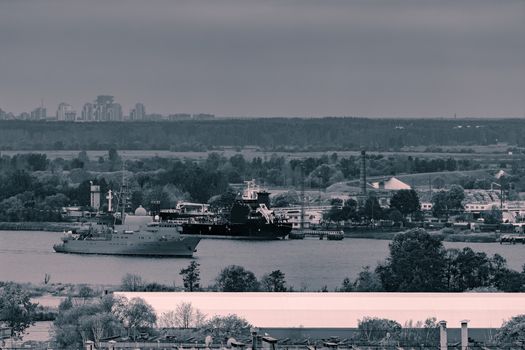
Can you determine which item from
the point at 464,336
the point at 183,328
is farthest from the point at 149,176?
the point at 464,336

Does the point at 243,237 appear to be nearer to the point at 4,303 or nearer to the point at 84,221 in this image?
the point at 84,221

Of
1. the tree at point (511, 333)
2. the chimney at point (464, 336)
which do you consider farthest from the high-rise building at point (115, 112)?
the chimney at point (464, 336)

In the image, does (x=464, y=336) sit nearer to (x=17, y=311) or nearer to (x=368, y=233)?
(x=17, y=311)

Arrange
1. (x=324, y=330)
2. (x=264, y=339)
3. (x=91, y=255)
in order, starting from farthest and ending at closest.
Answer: (x=91, y=255)
(x=324, y=330)
(x=264, y=339)

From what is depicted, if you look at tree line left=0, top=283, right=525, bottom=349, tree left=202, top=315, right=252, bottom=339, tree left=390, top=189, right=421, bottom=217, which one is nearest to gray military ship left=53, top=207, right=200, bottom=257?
tree left=390, top=189, right=421, bottom=217

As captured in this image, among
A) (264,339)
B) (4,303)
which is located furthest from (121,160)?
(264,339)

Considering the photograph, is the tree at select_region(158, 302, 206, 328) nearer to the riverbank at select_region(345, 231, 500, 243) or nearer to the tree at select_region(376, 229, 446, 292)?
the tree at select_region(376, 229, 446, 292)

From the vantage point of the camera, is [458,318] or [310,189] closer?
[458,318]
